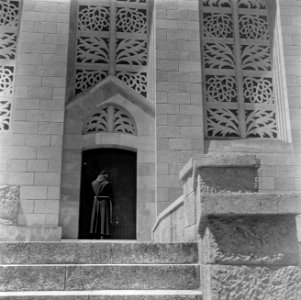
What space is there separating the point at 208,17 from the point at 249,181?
27.1ft

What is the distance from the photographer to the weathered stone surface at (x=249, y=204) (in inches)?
140

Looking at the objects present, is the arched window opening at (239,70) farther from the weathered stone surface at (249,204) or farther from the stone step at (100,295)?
the stone step at (100,295)

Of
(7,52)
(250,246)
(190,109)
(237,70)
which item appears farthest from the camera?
(237,70)

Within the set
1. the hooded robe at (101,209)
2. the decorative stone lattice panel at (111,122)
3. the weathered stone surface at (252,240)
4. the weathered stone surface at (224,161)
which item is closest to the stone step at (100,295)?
the weathered stone surface at (252,240)

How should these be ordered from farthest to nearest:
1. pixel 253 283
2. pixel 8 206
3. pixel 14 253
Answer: pixel 8 206 < pixel 14 253 < pixel 253 283

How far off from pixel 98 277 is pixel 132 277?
1.07ft

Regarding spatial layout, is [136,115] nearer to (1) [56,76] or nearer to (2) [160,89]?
(2) [160,89]

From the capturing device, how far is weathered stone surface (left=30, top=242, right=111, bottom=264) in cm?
426

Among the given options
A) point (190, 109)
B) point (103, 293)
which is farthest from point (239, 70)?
point (103, 293)

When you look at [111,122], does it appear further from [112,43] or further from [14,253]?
[14,253]

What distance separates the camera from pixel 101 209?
31.9ft

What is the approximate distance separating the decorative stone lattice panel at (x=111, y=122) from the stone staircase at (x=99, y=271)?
618 cm

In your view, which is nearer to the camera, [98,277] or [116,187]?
[98,277]

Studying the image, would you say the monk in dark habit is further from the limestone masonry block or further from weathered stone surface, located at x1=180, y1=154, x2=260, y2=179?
weathered stone surface, located at x1=180, y1=154, x2=260, y2=179
